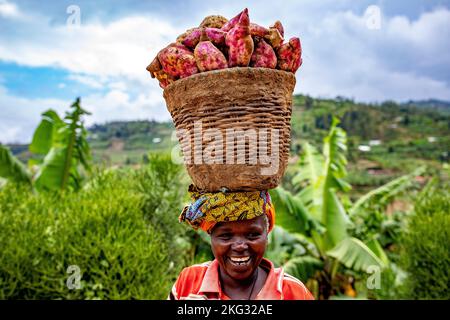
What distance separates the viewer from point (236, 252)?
185cm

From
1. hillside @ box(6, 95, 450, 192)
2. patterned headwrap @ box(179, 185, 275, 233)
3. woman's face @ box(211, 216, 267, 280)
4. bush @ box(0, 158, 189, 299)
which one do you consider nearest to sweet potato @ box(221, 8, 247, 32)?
patterned headwrap @ box(179, 185, 275, 233)

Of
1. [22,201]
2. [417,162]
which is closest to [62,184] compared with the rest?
[22,201]

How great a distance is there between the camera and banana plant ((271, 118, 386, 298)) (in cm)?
798

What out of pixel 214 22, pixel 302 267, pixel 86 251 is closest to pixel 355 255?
pixel 302 267

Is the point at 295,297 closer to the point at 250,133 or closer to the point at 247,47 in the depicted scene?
the point at 250,133

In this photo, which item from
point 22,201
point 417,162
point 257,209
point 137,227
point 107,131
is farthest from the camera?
point 107,131

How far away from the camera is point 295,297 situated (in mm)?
1964

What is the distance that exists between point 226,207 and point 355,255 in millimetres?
6763

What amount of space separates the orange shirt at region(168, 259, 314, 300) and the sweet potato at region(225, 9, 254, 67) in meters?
0.90

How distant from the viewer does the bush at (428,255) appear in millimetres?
7340

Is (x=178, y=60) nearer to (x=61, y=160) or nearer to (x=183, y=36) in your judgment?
(x=183, y=36)

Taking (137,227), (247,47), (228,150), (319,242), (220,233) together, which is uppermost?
(247,47)

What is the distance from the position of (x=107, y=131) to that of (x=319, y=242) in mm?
42108

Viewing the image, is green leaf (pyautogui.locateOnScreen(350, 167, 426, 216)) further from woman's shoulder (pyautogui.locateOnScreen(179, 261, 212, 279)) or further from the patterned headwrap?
the patterned headwrap
